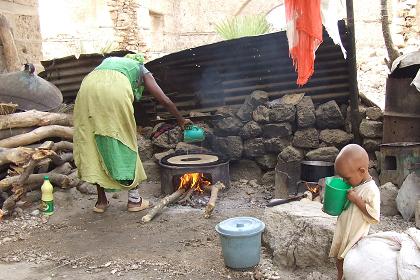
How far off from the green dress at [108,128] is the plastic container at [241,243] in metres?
1.76

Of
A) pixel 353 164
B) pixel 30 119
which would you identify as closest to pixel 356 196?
pixel 353 164

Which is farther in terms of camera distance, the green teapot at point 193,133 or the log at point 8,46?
the log at point 8,46

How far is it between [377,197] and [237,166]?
4.07m

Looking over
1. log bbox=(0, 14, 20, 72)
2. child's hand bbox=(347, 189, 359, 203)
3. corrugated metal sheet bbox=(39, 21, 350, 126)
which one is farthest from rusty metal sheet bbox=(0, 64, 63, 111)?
child's hand bbox=(347, 189, 359, 203)

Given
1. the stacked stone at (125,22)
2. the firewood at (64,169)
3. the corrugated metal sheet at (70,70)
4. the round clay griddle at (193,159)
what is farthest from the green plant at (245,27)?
the stacked stone at (125,22)

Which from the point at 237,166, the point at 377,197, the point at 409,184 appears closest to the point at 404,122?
the point at 409,184

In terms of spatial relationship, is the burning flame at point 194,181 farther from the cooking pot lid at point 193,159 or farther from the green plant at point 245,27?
the green plant at point 245,27

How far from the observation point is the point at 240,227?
136 inches

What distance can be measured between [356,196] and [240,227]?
43.7 inches

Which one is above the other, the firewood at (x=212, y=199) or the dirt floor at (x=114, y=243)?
the firewood at (x=212, y=199)

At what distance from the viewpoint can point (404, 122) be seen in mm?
5293

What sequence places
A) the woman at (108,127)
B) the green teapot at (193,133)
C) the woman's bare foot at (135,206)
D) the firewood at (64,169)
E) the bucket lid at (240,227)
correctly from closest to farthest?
the bucket lid at (240,227)
the woman at (108,127)
the woman's bare foot at (135,206)
the green teapot at (193,133)
the firewood at (64,169)

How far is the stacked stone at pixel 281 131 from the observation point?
6.05m

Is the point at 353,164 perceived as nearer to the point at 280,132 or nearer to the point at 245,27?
the point at 280,132
